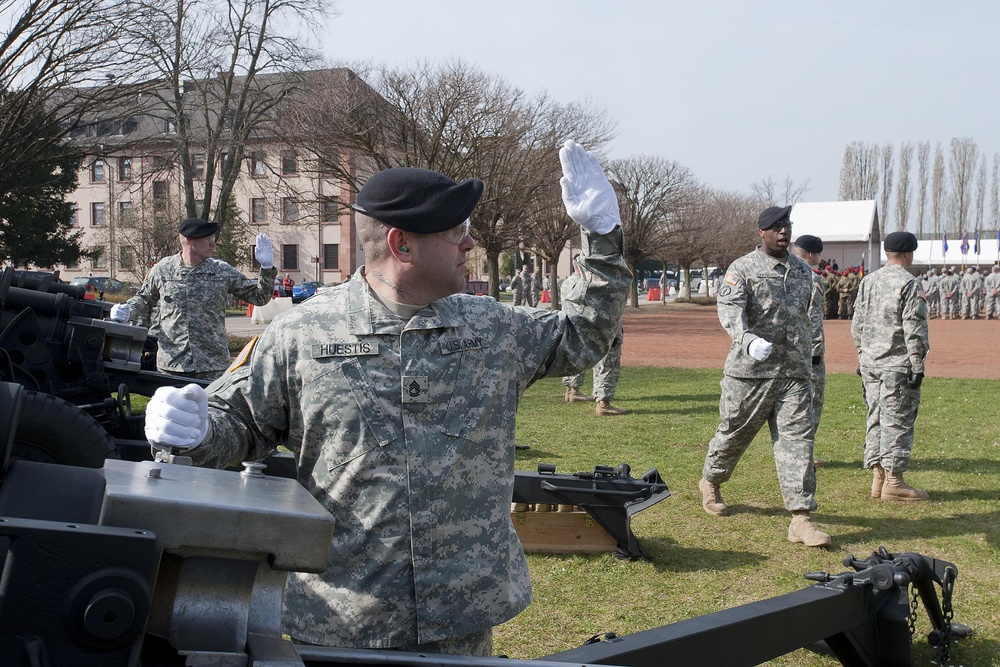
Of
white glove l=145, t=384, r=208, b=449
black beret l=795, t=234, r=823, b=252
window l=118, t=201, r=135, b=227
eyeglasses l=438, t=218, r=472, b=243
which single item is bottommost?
white glove l=145, t=384, r=208, b=449

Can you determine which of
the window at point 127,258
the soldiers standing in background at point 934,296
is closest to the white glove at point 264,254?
the soldiers standing in background at point 934,296

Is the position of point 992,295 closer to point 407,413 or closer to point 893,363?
point 893,363

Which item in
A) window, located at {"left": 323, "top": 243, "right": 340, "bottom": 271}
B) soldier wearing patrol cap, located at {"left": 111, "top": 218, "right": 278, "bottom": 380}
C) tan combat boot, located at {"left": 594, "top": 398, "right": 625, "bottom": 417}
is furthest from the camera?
window, located at {"left": 323, "top": 243, "right": 340, "bottom": 271}

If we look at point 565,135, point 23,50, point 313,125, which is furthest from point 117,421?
point 565,135

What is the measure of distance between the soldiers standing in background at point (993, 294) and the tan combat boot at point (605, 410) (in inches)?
1167

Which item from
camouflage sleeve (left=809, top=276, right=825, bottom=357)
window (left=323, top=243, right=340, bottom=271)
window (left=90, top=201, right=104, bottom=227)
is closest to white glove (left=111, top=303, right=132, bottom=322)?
camouflage sleeve (left=809, top=276, right=825, bottom=357)

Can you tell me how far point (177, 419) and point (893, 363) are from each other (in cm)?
656

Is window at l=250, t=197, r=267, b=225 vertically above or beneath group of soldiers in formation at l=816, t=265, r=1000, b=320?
above

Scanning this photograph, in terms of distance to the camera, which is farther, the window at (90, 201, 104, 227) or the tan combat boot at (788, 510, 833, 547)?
the window at (90, 201, 104, 227)

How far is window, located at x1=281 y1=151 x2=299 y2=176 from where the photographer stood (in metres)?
24.2

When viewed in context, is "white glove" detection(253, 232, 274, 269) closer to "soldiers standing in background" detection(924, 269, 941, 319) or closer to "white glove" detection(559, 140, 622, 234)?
"white glove" detection(559, 140, 622, 234)

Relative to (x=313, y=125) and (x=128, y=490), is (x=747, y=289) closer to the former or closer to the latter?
(x=128, y=490)

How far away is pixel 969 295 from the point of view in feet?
119

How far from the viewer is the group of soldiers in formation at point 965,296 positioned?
117 feet
